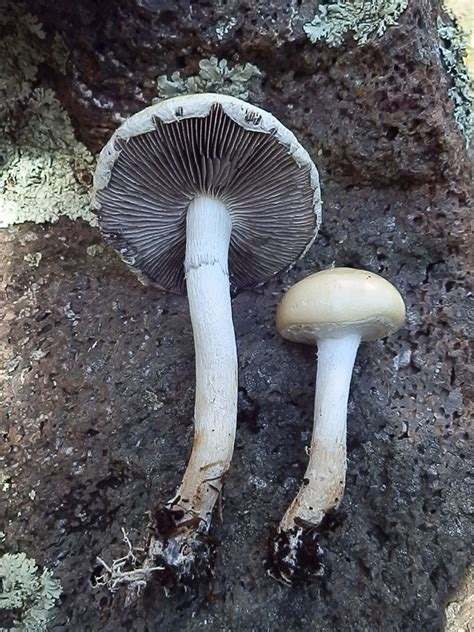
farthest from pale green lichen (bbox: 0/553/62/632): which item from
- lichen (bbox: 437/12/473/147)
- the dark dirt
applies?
lichen (bbox: 437/12/473/147)

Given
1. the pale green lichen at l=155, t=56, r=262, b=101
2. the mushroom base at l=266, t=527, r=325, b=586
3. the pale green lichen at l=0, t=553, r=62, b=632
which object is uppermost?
the pale green lichen at l=155, t=56, r=262, b=101

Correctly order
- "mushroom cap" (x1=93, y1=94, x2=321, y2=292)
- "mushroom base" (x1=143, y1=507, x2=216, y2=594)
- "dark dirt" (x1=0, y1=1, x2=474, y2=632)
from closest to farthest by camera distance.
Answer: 1. "mushroom cap" (x1=93, y1=94, x2=321, y2=292)
2. "mushroom base" (x1=143, y1=507, x2=216, y2=594)
3. "dark dirt" (x1=0, y1=1, x2=474, y2=632)

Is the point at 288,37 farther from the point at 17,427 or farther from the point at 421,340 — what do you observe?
the point at 17,427

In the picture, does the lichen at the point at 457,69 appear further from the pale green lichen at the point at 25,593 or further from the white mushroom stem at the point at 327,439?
the pale green lichen at the point at 25,593

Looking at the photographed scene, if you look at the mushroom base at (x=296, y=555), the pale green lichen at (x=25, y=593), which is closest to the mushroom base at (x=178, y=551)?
the mushroom base at (x=296, y=555)

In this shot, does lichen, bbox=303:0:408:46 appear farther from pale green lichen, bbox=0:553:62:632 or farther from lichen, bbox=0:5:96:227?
pale green lichen, bbox=0:553:62:632

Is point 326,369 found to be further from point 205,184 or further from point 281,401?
point 205,184

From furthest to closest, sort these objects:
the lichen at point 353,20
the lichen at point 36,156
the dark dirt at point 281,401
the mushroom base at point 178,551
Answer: the lichen at point 36,156 → the lichen at point 353,20 → the dark dirt at point 281,401 → the mushroom base at point 178,551
